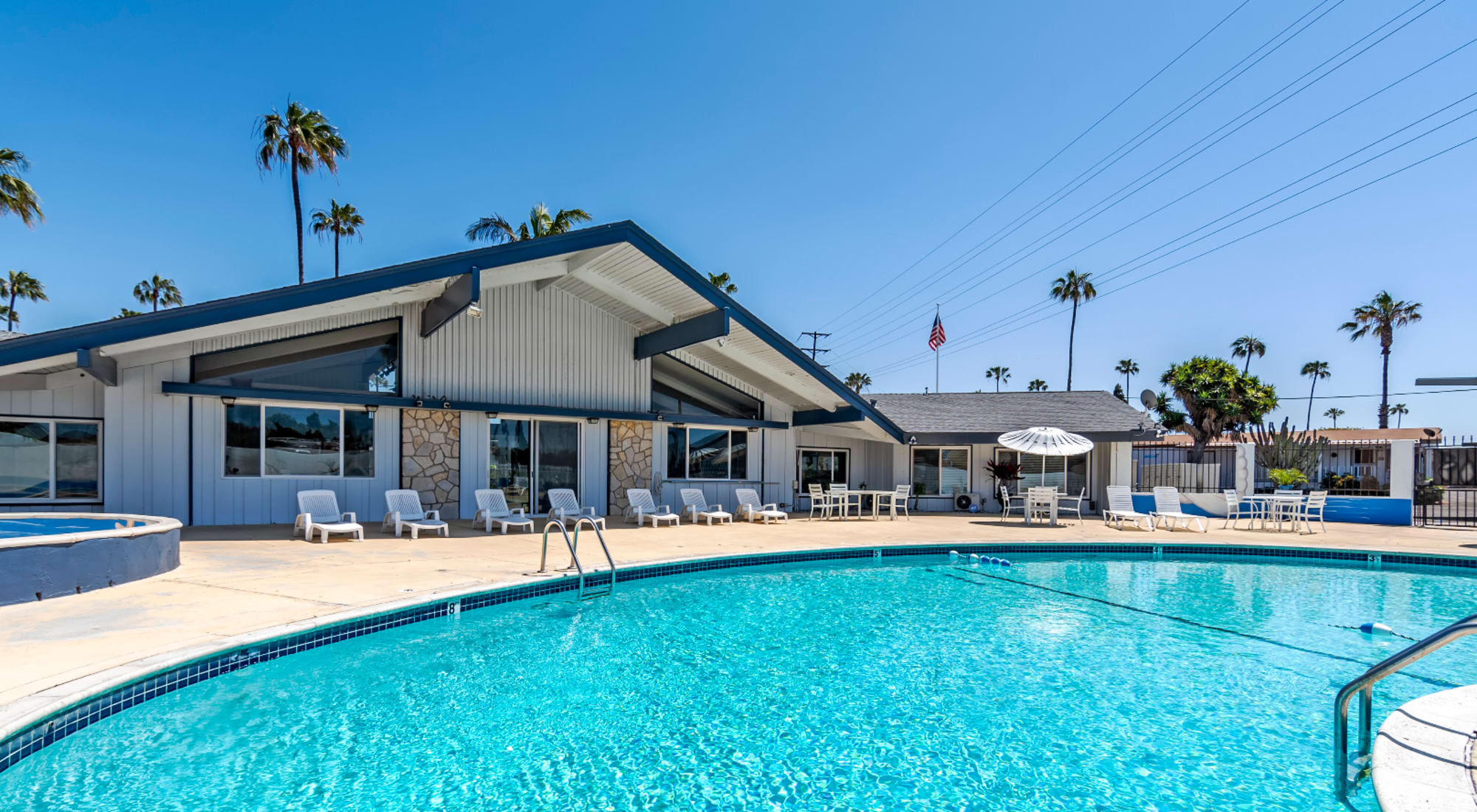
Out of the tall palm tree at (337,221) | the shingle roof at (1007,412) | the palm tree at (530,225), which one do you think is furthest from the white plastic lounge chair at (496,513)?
the tall palm tree at (337,221)

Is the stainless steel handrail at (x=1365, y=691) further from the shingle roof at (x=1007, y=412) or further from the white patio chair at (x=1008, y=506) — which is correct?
the shingle roof at (x=1007, y=412)

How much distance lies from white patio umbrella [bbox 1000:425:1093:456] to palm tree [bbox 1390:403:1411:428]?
74430 mm

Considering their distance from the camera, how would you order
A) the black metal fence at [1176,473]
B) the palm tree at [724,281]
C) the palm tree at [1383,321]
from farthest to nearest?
the palm tree at [1383,321]
the palm tree at [724,281]
the black metal fence at [1176,473]

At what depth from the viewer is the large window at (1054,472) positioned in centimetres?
1889

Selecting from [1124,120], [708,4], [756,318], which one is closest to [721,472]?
[756,318]

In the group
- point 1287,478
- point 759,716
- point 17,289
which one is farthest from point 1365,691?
point 17,289

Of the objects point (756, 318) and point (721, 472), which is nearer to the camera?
point (756, 318)

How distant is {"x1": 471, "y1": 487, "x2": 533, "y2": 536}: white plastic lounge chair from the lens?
1192 cm

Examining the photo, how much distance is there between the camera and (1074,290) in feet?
143

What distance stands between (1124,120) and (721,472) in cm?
1407

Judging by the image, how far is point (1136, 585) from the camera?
31.2ft

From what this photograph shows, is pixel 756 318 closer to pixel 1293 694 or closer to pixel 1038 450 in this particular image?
pixel 1038 450

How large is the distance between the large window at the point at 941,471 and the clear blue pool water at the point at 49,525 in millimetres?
16614

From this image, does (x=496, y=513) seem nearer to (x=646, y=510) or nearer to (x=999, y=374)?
(x=646, y=510)
